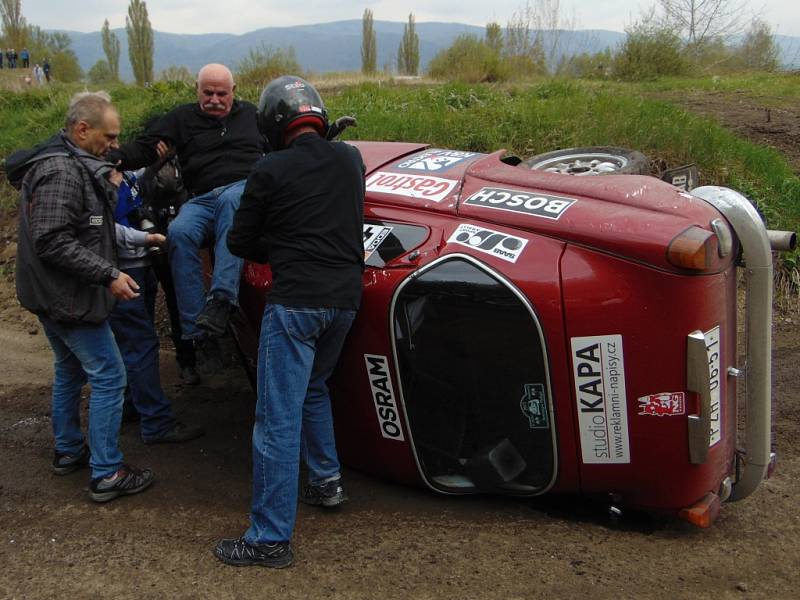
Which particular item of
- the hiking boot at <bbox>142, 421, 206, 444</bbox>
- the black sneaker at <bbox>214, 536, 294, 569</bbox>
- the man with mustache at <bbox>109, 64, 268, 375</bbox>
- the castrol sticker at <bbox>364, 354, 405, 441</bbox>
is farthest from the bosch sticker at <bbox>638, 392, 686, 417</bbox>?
the hiking boot at <bbox>142, 421, 206, 444</bbox>

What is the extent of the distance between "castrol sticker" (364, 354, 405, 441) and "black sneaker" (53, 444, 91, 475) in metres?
1.73

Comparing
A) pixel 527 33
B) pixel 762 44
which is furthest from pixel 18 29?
pixel 762 44

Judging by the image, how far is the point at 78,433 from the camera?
425 centimetres

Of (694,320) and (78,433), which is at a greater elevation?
(694,320)

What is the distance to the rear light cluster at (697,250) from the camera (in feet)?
9.45

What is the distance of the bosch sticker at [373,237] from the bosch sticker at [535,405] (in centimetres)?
89

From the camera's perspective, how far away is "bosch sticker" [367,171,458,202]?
3570mm

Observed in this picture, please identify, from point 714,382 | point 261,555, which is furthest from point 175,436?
point 714,382

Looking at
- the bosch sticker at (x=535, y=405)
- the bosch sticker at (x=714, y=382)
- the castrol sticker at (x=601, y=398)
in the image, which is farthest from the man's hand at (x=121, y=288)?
the bosch sticker at (x=714, y=382)

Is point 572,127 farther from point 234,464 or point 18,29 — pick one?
point 18,29

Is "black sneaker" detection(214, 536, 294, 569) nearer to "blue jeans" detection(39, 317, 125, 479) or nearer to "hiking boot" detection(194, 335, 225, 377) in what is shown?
"blue jeans" detection(39, 317, 125, 479)

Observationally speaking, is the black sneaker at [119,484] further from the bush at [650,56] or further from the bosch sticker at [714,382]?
the bush at [650,56]

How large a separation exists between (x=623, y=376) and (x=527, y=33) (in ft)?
53.7

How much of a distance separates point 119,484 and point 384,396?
1.44 meters
